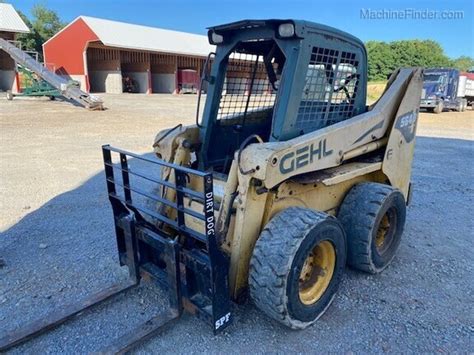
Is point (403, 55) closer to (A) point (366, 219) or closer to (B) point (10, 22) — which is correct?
(B) point (10, 22)

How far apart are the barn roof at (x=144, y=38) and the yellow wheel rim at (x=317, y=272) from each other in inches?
1003

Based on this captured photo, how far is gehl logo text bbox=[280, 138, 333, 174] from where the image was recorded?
2643 mm

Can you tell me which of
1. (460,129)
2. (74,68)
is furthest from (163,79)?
(460,129)

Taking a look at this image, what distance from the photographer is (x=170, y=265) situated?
109 inches

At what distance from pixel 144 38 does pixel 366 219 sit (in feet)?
103

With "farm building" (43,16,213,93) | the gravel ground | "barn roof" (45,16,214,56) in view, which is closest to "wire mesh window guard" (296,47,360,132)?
the gravel ground

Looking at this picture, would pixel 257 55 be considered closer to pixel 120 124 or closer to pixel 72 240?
pixel 72 240

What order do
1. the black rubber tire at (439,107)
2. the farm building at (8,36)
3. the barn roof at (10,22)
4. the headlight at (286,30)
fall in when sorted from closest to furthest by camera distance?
the headlight at (286,30) → the black rubber tire at (439,107) → the barn roof at (10,22) → the farm building at (8,36)

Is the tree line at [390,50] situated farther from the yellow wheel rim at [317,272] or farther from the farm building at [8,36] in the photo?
the yellow wheel rim at [317,272]

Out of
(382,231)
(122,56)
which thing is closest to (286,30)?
(382,231)

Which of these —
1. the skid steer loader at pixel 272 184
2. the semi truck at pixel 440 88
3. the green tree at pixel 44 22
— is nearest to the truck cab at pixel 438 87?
the semi truck at pixel 440 88

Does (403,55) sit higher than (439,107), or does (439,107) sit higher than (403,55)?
(403,55)

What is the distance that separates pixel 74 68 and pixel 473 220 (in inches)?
1168

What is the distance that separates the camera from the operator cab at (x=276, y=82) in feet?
9.44
